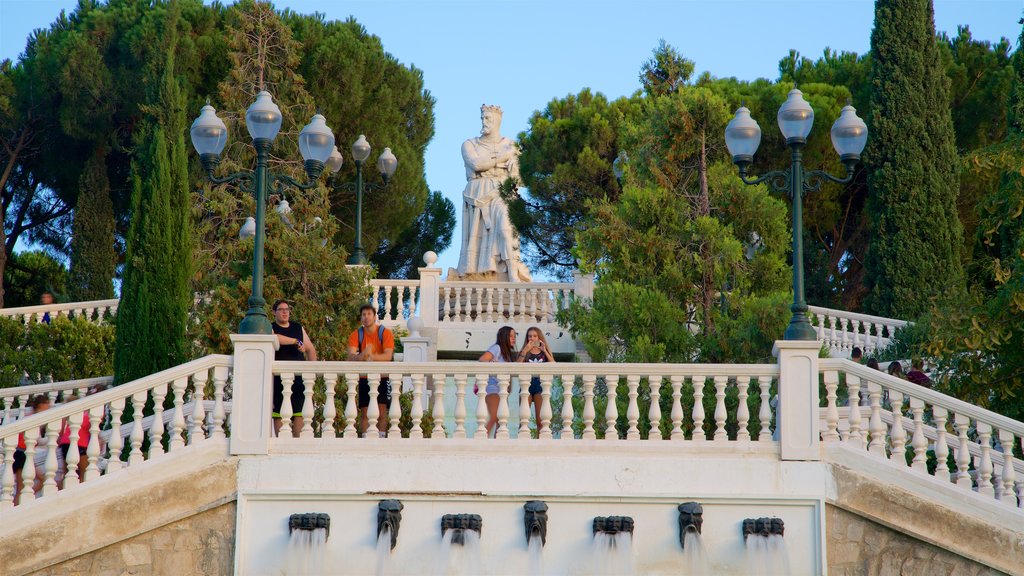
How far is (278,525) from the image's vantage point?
35.9 feet

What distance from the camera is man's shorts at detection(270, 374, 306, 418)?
11.4 meters

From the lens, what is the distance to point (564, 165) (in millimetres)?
26078

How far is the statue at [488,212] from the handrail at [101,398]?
1226cm

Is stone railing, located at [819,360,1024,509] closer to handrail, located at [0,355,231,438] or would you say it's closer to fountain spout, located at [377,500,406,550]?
fountain spout, located at [377,500,406,550]

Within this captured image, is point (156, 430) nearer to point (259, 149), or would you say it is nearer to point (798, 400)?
point (259, 149)

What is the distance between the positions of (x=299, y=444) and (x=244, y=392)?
61 centimetres

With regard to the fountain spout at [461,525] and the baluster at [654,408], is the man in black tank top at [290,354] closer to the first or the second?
the fountain spout at [461,525]

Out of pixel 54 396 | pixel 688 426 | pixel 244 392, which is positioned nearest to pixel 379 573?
pixel 244 392

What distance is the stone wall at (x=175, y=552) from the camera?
10656mm

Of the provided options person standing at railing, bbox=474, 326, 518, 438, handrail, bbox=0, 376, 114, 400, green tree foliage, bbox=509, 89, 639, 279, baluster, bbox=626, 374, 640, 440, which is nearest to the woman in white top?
person standing at railing, bbox=474, 326, 518, 438

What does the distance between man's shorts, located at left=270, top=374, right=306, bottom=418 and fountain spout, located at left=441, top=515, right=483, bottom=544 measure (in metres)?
1.56

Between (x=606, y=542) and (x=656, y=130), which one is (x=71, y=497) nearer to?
(x=606, y=542)

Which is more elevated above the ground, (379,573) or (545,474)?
(545,474)

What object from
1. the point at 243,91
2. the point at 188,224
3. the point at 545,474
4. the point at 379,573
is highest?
the point at 243,91
